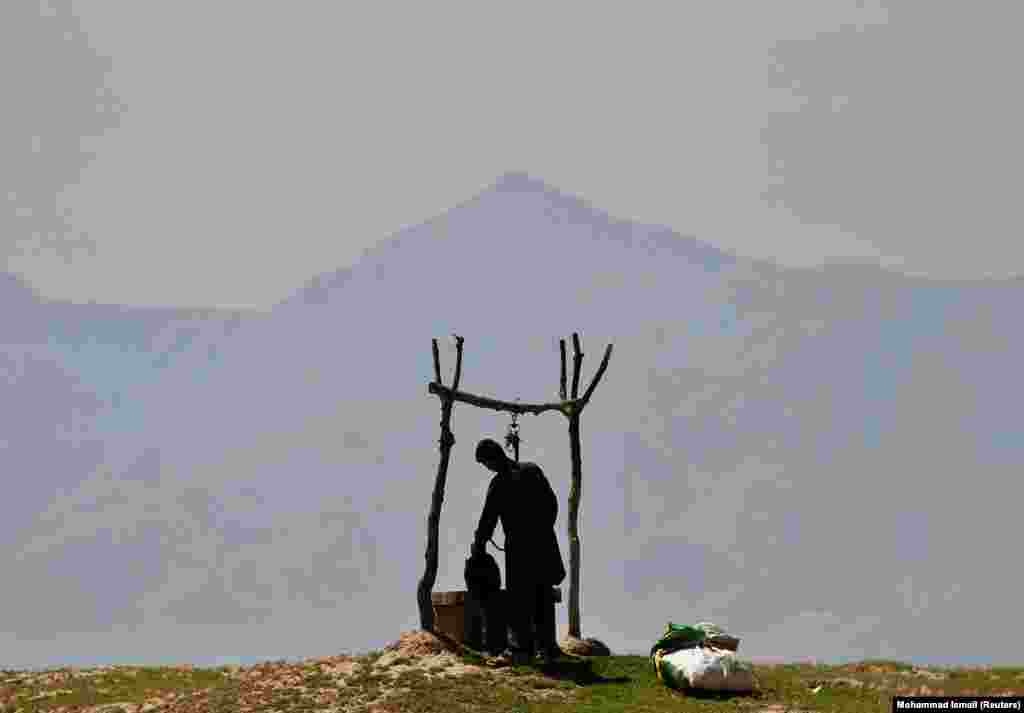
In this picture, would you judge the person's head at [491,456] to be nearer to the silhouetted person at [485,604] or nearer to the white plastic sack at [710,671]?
the silhouetted person at [485,604]

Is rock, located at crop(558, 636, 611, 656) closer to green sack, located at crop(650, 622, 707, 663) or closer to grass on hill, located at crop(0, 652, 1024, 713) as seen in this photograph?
grass on hill, located at crop(0, 652, 1024, 713)

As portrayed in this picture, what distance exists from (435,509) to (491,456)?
1.87 m

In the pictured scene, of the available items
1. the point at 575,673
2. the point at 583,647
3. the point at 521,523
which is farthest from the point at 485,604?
the point at 583,647

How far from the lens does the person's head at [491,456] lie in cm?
2722

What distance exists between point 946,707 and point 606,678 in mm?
6331

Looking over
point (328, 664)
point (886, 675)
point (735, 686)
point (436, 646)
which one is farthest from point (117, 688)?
point (886, 675)

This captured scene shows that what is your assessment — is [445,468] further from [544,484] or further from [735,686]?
[735,686]

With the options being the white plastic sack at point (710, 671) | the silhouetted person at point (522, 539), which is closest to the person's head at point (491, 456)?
the silhouetted person at point (522, 539)

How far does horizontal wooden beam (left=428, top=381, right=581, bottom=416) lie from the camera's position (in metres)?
28.2

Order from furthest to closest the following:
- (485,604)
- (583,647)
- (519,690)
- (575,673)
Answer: (583,647) < (485,604) < (575,673) < (519,690)

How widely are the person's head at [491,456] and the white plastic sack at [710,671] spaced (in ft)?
16.0

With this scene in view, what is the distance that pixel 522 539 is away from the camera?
27.1 meters

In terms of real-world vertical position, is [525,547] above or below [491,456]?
below

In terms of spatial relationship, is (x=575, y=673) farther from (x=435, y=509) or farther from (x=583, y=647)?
(x=435, y=509)
